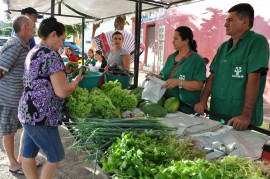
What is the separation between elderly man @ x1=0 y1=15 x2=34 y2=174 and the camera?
9.77ft

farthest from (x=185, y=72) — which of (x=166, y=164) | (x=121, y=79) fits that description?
(x=166, y=164)

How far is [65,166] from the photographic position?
3.72 metres

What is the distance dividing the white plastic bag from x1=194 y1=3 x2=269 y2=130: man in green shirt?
43 cm

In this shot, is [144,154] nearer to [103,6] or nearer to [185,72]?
[185,72]

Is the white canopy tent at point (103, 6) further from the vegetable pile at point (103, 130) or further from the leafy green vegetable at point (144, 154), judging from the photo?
the leafy green vegetable at point (144, 154)

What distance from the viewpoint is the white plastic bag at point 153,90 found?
105 inches

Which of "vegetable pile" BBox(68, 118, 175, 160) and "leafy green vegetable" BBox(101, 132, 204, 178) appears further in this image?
"vegetable pile" BBox(68, 118, 175, 160)

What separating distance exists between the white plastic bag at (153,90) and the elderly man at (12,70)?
5.05 feet

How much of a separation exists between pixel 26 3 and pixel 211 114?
6.20 metres

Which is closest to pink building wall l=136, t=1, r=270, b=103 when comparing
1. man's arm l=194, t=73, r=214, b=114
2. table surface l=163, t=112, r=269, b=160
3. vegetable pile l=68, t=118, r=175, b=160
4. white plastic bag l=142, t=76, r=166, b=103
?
man's arm l=194, t=73, r=214, b=114

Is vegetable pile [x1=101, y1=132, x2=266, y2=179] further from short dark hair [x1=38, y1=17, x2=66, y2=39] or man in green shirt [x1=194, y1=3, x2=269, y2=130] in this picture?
short dark hair [x1=38, y1=17, x2=66, y2=39]

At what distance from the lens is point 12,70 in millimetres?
3043

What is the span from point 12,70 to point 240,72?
2.53 m

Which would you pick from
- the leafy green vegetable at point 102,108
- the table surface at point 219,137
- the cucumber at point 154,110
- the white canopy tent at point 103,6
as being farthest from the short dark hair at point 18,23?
the white canopy tent at point 103,6
